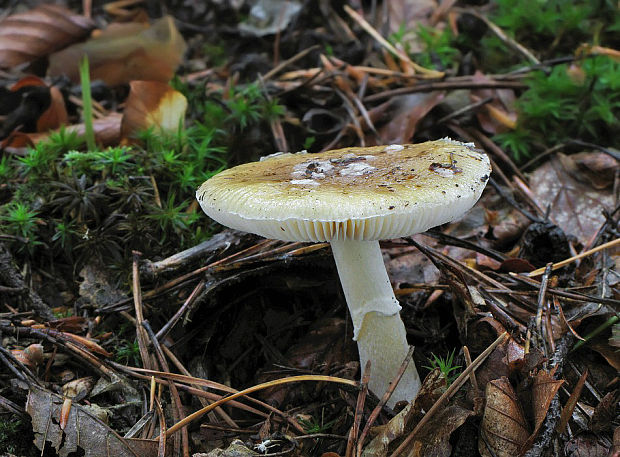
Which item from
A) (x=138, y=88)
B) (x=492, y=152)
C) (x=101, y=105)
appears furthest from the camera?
(x=101, y=105)

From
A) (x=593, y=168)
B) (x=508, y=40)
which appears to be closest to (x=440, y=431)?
(x=593, y=168)

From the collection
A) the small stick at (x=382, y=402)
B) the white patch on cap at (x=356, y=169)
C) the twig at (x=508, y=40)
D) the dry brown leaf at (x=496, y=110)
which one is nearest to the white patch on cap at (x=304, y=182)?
the white patch on cap at (x=356, y=169)

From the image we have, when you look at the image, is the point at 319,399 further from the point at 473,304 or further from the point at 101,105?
the point at 101,105

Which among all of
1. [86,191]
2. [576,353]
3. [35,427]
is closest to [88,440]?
[35,427]

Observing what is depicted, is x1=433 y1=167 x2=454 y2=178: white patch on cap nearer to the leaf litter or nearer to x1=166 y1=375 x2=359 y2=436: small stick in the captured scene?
the leaf litter

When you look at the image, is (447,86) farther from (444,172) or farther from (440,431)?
(440,431)

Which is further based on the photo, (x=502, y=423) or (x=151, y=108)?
(x=151, y=108)
